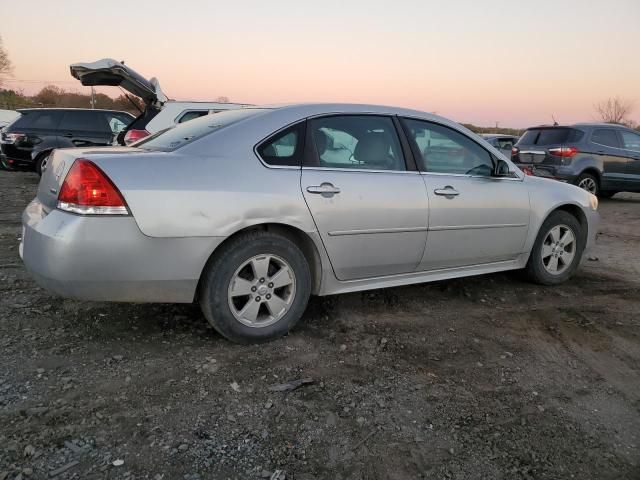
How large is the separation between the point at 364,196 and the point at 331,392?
132cm

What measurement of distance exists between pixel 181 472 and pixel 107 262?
122cm

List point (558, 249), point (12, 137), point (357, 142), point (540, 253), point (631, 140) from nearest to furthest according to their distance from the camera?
point (357, 142) < point (540, 253) < point (558, 249) < point (631, 140) < point (12, 137)

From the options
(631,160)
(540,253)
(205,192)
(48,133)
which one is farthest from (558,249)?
(48,133)

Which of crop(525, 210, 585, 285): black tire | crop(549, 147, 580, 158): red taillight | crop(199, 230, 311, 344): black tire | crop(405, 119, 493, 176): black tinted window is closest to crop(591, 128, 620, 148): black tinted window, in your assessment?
crop(549, 147, 580, 158): red taillight

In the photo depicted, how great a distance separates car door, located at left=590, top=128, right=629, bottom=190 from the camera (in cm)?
1040

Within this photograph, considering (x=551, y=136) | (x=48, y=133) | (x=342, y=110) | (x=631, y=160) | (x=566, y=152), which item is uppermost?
(x=342, y=110)

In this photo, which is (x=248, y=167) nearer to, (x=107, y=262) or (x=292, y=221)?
(x=292, y=221)

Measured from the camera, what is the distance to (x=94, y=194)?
A: 277 centimetres

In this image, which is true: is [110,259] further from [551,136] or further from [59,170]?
[551,136]

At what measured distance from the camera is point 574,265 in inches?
191

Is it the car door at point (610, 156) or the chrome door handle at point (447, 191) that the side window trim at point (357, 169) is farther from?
the car door at point (610, 156)

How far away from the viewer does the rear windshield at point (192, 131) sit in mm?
3305

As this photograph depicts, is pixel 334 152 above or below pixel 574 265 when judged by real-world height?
above

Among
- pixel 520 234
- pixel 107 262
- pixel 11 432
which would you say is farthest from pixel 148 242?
pixel 520 234
